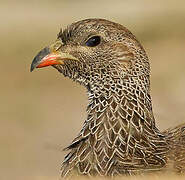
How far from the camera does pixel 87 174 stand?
7.32 meters

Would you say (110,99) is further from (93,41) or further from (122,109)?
(93,41)

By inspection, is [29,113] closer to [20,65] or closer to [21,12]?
[20,65]

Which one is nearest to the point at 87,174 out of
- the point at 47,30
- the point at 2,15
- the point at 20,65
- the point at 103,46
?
the point at 103,46

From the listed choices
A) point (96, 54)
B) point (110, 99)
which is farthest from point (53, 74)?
point (110, 99)

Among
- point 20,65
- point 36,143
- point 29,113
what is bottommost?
point 36,143

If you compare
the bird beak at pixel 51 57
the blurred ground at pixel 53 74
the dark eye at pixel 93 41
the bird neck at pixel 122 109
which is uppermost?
the blurred ground at pixel 53 74

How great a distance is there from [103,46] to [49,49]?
0.47 meters

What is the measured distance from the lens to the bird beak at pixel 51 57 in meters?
7.80

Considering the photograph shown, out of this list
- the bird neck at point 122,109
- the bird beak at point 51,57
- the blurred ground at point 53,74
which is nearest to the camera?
the bird neck at point 122,109

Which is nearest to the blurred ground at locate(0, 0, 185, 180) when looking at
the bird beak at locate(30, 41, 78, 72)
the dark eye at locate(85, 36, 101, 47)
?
the bird beak at locate(30, 41, 78, 72)

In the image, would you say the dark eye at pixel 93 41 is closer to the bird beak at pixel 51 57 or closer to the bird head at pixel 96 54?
the bird head at pixel 96 54

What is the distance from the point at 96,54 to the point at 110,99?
43 centimetres

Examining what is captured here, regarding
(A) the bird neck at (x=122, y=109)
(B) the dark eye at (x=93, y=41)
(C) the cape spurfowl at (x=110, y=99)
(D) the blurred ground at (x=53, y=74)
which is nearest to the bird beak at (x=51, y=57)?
(C) the cape spurfowl at (x=110, y=99)

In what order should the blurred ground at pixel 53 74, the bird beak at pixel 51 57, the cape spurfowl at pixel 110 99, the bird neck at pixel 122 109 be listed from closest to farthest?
1. the cape spurfowl at pixel 110 99
2. the bird neck at pixel 122 109
3. the bird beak at pixel 51 57
4. the blurred ground at pixel 53 74
